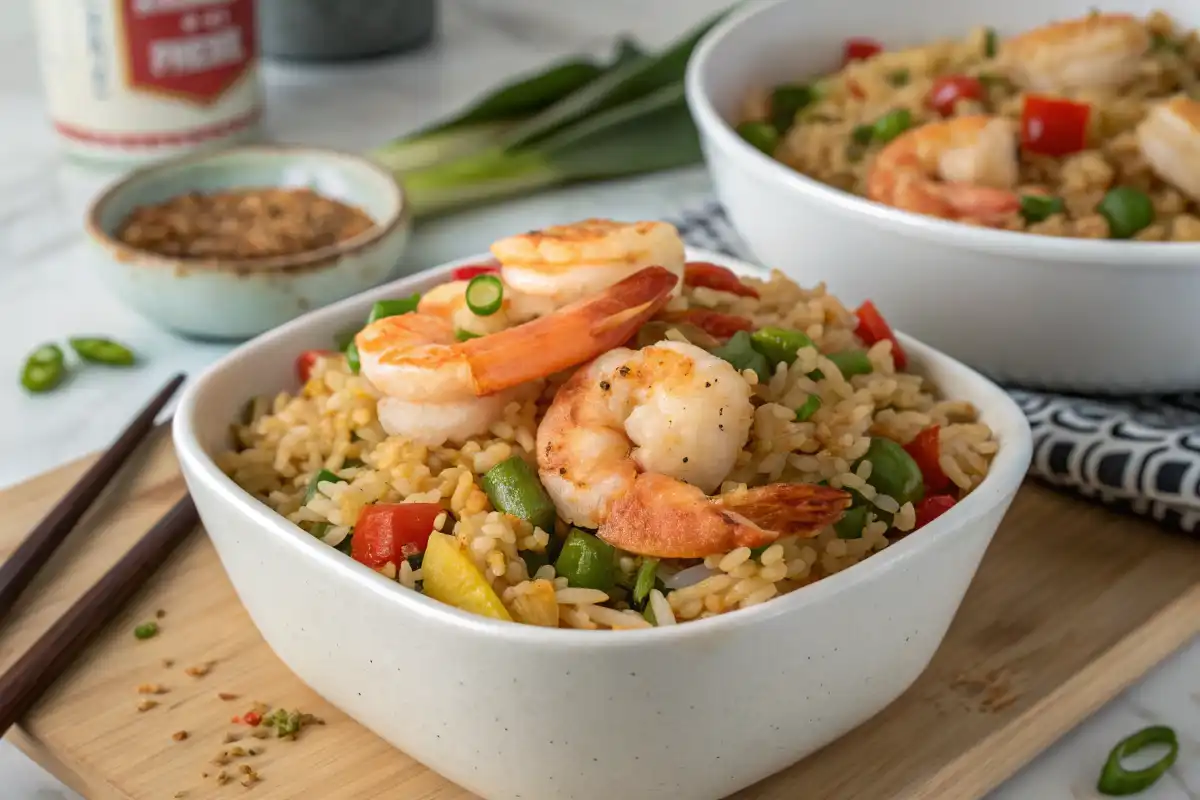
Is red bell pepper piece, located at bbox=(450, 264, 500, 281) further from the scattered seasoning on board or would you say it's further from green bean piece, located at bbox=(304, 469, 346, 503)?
the scattered seasoning on board

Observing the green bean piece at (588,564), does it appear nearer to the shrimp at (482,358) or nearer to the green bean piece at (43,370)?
the shrimp at (482,358)

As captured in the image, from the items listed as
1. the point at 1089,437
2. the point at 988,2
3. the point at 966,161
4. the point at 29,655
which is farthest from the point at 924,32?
the point at 29,655

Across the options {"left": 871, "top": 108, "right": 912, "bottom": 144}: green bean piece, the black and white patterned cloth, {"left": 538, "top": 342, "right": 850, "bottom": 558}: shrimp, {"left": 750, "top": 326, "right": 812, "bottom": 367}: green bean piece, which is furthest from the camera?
{"left": 871, "top": 108, "right": 912, "bottom": 144}: green bean piece

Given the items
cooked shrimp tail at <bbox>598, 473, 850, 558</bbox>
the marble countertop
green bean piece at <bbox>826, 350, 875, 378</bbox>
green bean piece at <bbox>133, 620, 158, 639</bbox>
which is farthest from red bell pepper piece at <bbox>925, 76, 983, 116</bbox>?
green bean piece at <bbox>133, 620, 158, 639</bbox>

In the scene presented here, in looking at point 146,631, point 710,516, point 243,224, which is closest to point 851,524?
point 710,516

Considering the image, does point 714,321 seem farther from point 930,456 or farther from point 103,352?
point 103,352
